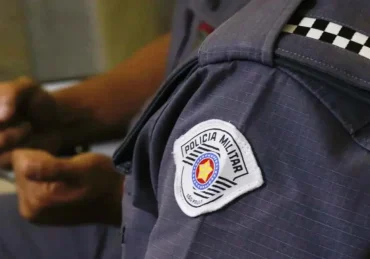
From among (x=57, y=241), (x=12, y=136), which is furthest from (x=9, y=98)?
(x=57, y=241)

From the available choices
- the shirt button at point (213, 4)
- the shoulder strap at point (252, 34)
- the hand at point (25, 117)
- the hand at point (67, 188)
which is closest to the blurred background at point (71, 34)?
the hand at point (25, 117)

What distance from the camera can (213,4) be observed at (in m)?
0.41

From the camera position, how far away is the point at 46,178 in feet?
1.64

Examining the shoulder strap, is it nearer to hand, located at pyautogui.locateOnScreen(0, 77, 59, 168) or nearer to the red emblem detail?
the red emblem detail

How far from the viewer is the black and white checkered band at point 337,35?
0.28 metres

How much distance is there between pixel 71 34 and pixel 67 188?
48 centimetres

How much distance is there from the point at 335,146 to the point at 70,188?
0.32m

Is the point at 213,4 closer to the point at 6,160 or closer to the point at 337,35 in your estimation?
the point at 337,35

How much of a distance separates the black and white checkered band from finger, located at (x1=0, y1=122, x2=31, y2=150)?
38 centimetres

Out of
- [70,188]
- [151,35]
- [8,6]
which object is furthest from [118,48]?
[70,188]

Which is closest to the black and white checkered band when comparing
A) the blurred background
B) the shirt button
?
the shirt button

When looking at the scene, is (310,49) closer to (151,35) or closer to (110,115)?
(110,115)

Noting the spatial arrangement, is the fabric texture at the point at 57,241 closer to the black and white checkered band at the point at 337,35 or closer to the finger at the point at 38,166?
the finger at the point at 38,166

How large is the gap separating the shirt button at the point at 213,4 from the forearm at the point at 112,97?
0.31 meters
